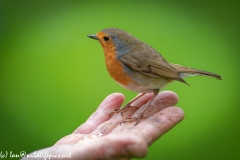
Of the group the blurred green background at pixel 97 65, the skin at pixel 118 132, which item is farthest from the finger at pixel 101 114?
the blurred green background at pixel 97 65

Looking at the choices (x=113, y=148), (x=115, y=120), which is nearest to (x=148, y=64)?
(x=115, y=120)

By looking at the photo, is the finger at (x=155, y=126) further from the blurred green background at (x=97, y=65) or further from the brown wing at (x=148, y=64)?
the blurred green background at (x=97, y=65)

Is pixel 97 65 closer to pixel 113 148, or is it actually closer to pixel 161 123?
pixel 161 123

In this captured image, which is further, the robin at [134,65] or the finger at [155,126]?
the robin at [134,65]

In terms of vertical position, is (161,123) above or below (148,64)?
below

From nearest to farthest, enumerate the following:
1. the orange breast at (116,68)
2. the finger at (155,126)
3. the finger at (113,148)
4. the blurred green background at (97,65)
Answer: the finger at (113,148), the finger at (155,126), the orange breast at (116,68), the blurred green background at (97,65)

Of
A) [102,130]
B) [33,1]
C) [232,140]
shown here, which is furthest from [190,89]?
[33,1]

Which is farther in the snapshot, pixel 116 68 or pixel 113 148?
pixel 116 68
